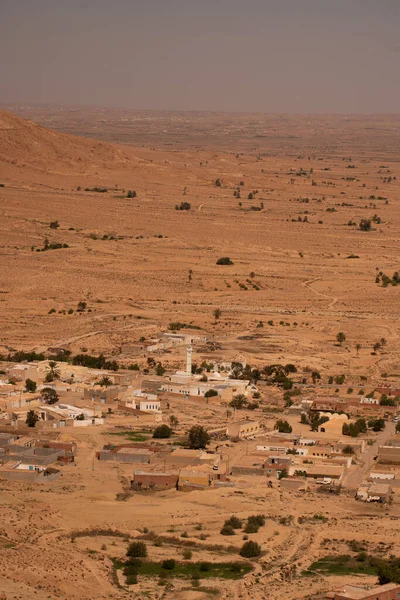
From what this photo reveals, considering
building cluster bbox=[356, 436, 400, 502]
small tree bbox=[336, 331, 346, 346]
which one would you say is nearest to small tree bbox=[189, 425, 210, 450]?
building cluster bbox=[356, 436, 400, 502]

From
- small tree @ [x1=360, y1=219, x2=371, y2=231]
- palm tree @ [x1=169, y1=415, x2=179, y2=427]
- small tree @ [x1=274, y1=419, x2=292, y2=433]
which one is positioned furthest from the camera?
small tree @ [x1=360, y1=219, x2=371, y2=231]

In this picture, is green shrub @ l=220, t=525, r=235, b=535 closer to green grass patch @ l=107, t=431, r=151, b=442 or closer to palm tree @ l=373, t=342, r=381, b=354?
green grass patch @ l=107, t=431, r=151, b=442

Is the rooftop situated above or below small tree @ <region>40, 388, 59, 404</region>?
above

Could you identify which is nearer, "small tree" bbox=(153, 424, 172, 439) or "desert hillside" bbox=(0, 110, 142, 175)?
"small tree" bbox=(153, 424, 172, 439)

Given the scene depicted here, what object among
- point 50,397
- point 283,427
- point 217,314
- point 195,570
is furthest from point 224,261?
point 195,570

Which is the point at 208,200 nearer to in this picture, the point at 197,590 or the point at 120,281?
the point at 120,281
